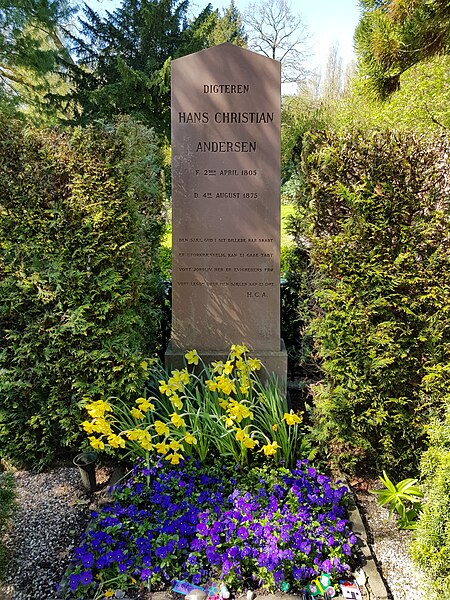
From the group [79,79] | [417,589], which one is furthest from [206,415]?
[79,79]

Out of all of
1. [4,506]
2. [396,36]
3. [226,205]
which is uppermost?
[396,36]

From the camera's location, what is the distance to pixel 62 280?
3.13 metres

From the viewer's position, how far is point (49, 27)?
38.8ft

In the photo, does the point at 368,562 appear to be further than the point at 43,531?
No

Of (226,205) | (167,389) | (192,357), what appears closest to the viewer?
(167,389)

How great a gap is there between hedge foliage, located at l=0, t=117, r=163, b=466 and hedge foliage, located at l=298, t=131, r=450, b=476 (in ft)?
4.60

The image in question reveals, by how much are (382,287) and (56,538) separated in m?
2.52

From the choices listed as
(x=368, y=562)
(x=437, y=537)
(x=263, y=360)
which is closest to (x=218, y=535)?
(x=368, y=562)

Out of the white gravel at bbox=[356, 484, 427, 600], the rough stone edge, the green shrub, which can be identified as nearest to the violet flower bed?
the rough stone edge

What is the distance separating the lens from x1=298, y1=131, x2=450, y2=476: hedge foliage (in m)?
2.88

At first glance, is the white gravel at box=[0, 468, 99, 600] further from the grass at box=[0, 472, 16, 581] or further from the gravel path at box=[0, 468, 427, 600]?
the grass at box=[0, 472, 16, 581]

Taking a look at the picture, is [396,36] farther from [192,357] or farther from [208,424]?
[208,424]

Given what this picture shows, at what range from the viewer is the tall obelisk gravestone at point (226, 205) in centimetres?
377

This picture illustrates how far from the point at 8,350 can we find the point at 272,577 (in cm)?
239
